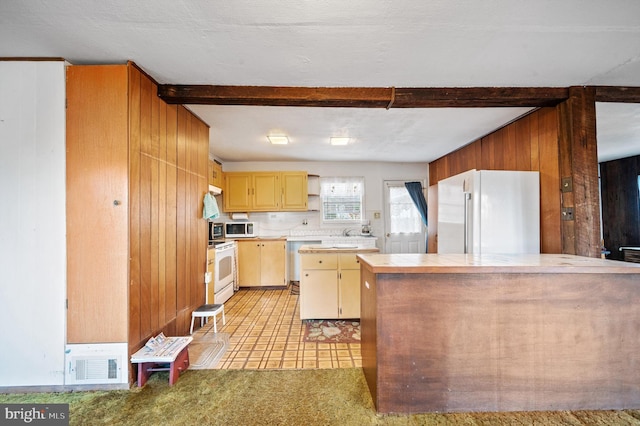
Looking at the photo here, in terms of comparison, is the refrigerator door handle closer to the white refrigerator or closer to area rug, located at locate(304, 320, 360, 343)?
the white refrigerator

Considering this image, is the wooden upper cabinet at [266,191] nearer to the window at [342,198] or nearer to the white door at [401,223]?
the window at [342,198]

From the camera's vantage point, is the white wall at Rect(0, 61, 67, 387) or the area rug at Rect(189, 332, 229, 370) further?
the area rug at Rect(189, 332, 229, 370)

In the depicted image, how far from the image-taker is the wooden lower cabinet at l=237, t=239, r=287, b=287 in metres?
4.50

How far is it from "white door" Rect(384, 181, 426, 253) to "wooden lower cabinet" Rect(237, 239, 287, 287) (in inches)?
88.4

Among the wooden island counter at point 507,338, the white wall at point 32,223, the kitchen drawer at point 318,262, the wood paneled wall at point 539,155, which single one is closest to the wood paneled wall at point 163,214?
the white wall at point 32,223

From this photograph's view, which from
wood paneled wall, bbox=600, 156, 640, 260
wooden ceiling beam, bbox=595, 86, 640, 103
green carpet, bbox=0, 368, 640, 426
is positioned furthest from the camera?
wood paneled wall, bbox=600, 156, 640, 260

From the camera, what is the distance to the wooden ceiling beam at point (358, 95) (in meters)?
2.20

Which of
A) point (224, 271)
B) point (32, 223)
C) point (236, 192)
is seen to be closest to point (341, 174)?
point (236, 192)

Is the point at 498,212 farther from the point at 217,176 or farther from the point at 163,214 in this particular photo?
the point at 217,176

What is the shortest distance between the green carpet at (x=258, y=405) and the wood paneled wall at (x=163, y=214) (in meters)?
0.38

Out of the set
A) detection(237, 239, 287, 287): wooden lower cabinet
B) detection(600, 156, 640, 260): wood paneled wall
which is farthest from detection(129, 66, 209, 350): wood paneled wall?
detection(600, 156, 640, 260): wood paneled wall

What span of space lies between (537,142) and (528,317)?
6.55 ft

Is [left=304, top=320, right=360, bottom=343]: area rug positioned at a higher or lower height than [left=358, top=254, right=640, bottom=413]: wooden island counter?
lower

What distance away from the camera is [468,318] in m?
1.54
